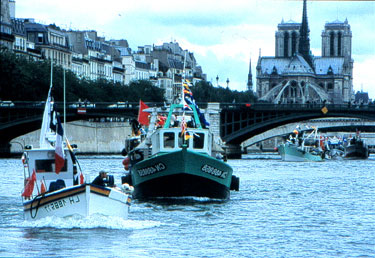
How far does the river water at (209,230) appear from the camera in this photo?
28.3 metres

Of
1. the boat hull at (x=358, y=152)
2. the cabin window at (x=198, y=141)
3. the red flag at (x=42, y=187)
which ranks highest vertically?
the cabin window at (x=198, y=141)

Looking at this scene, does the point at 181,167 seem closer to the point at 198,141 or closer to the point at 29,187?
the point at 198,141

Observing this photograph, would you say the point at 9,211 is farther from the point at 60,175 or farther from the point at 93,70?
the point at 93,70

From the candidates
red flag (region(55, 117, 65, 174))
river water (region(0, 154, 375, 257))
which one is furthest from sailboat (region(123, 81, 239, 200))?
red flag (region(55, 117, 65, 174))

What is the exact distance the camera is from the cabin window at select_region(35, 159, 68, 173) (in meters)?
32.8

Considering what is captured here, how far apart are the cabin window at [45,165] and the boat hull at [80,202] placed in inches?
55.6

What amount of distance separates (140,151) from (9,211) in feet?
33.7

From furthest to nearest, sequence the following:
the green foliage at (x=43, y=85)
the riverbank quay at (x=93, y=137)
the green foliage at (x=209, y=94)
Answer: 1. the green foliage at (x=209, y=94)
2. the riverbank quay at (x=93, y=137)
3. the green foliage at (x=43, y=85)

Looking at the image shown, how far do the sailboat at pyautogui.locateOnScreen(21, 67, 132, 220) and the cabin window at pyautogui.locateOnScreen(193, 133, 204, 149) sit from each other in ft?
26.3

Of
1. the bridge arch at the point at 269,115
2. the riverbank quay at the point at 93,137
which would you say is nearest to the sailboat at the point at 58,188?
the bridge arch at the point at 269,115

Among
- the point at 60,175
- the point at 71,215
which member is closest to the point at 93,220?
the point at 71,215

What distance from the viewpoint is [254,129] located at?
354 ft

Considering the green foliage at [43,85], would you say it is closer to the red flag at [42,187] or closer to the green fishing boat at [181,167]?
the green fishing boat at [181,167]

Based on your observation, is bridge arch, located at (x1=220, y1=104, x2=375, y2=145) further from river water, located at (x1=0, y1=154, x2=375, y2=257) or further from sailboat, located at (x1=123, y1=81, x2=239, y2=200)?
sailboat, located at (x1=123, y1=81, x2=239, y2=200)
